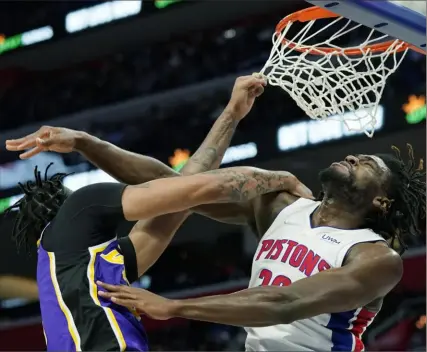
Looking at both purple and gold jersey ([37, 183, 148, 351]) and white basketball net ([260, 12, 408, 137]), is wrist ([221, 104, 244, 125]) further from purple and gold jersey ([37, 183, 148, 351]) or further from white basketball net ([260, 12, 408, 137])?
purple and gold jersey ([37, 183, 148, 351])

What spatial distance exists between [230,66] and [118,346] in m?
5.11

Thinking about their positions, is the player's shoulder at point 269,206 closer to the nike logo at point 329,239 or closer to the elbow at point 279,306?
the nike logo at point 329,239

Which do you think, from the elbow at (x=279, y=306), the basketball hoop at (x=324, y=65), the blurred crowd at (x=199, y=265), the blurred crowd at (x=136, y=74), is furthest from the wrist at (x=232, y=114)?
the blurred crowd at (x=136, y=74)

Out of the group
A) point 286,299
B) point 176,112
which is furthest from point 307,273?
point 176,112

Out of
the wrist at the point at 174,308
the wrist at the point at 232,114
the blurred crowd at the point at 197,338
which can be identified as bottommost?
the blurred crowd at the point at 197,338

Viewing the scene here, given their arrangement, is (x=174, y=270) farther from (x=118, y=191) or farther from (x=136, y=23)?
(x=118, y=191)

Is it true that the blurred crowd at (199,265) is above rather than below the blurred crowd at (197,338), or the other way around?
above

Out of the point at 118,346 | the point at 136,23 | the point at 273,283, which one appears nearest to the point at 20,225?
the point at 118,346

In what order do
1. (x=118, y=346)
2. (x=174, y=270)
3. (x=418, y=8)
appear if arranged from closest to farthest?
(x=118, y=346), (x=418, y=8), (x=174, y=270)

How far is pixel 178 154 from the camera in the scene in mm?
7020

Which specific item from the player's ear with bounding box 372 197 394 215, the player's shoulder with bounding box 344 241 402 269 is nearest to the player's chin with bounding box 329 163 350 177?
the player's ear with bounding box 372 197 394 215

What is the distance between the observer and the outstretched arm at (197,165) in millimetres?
2596

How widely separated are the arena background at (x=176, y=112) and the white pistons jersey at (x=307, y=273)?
3.34 meters

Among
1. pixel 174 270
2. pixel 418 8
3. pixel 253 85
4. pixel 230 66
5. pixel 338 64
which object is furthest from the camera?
pixel 230 66
